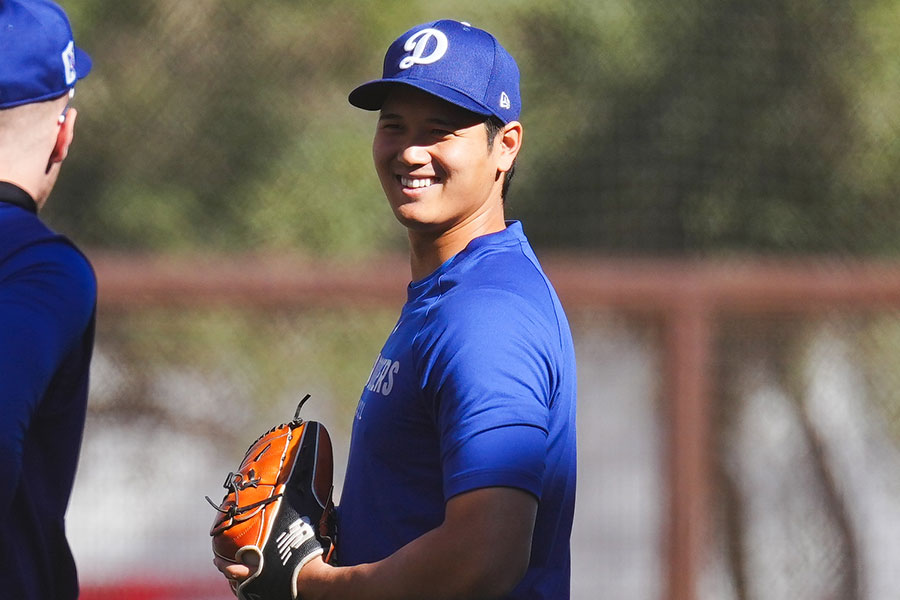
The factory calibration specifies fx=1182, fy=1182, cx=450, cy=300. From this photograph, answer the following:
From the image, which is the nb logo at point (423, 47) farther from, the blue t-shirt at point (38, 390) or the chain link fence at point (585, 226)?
the chain link fence at point (585, 226)

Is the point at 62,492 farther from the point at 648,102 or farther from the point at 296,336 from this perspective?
the point at 648,102

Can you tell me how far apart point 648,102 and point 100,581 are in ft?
16.2

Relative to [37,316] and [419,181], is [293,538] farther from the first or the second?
[419,181]

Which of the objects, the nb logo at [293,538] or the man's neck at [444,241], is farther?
the man's neck at [444,241]

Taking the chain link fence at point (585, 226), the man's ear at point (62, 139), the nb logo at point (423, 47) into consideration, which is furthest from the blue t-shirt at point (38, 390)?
the chain link fence at point (585, 226)

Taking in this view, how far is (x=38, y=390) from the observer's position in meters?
2.19

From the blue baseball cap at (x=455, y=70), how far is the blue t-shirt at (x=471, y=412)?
10.6 inches

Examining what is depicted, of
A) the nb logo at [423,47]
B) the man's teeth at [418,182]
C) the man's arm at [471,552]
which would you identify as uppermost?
the nb logo at [423,47]

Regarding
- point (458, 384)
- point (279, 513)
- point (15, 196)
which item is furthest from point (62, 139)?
point (458, 384)

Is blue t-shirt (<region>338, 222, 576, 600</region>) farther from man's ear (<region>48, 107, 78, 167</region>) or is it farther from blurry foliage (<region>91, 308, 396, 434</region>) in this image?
blurry foliage (<region>91, 308, 396, 434</region>)

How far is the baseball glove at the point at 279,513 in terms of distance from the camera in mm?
2289

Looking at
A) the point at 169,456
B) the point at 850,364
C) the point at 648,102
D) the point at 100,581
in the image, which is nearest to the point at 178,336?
the point at 169,456

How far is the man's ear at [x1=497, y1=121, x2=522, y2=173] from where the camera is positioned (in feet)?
8.00

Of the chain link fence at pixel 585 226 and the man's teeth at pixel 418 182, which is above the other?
the chain link fence at pixel 585 226
